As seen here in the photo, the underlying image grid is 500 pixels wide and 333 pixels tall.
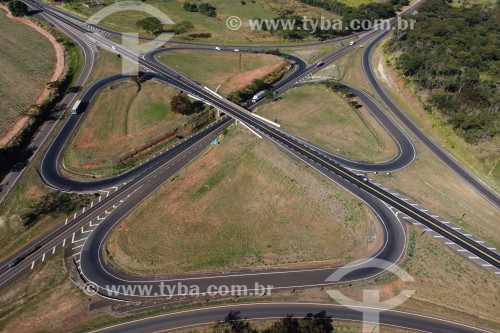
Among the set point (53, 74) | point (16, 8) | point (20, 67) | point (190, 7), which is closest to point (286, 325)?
point (53, 74)

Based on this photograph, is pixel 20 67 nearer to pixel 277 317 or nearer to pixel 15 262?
pixel 15 262

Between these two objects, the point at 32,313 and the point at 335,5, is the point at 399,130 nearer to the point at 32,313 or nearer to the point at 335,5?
the point at 32,313

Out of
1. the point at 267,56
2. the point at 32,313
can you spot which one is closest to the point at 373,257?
the point at 32,313

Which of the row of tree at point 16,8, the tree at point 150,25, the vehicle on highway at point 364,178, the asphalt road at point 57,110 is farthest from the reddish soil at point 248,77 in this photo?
the row of tree at point 16,8

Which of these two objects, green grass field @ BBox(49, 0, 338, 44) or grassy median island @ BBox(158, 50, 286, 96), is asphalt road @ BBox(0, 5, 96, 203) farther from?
grassy median island @ BBox(158, 50, 286, 96)

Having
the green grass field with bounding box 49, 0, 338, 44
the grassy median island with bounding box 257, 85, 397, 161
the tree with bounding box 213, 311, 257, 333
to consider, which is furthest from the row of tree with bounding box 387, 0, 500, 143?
the tree with bounding box 213, 311, 257, 333

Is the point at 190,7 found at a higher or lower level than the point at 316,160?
higher
